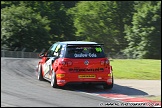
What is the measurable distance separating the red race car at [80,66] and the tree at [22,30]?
133ft

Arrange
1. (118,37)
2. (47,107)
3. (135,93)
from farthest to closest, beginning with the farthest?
(118,37) < (135,93) < (47,107)

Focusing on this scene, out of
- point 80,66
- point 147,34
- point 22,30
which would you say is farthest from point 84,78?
point 147,34

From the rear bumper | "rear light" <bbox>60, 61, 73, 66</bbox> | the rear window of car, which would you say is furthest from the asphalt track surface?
the rear window of car

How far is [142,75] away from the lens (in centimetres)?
1791

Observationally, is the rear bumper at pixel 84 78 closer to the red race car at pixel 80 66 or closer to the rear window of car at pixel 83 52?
the red race car at pixel 80 66

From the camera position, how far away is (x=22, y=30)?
54656 millimetres

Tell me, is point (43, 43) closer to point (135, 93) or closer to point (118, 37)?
point (118, 37)

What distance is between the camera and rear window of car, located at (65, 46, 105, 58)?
1250 centimetres

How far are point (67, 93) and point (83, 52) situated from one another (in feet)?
5.91

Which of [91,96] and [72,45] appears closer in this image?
[91,96]

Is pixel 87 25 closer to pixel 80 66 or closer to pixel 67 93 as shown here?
pixel 80 66

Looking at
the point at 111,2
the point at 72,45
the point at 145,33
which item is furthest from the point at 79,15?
the point at 72,45

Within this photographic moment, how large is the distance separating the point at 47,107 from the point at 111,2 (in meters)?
71.4

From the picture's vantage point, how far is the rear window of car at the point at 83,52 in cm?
1250
